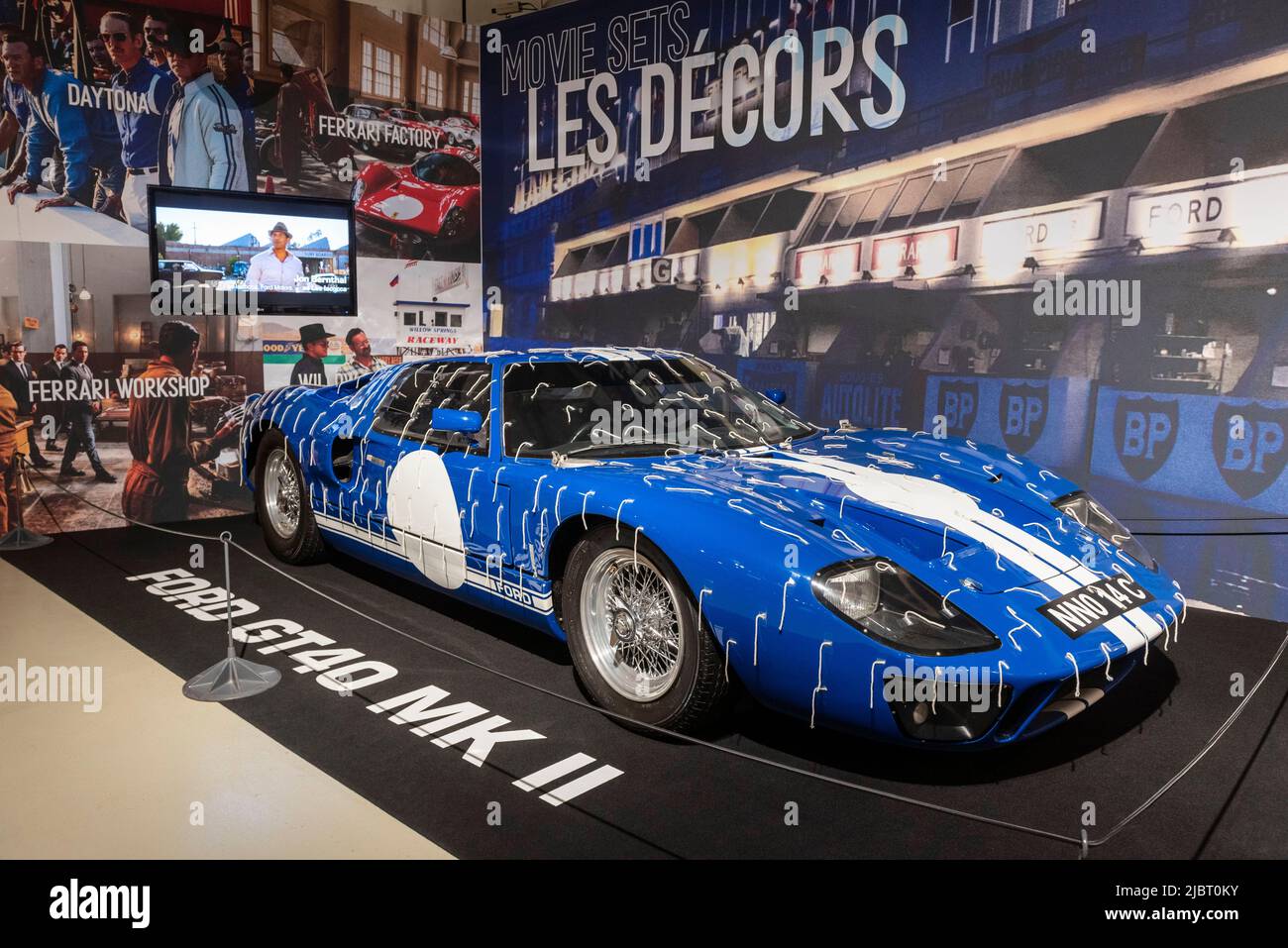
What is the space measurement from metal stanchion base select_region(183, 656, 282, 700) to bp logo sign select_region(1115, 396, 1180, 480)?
3.85 metres

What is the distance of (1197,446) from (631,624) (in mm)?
2981

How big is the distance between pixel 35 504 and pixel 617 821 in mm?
4912

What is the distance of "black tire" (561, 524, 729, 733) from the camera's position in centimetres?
240

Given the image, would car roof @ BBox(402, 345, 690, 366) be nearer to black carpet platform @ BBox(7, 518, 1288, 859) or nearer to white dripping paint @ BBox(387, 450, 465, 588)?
white dripping paint @ BBox(387, 450, 465, 588)

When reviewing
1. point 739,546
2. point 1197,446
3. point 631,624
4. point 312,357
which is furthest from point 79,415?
point 1197,446

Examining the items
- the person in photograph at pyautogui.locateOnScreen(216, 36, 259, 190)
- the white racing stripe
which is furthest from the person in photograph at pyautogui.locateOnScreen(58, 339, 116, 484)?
the white racing stripe

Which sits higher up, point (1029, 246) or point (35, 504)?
point (1029, 246)

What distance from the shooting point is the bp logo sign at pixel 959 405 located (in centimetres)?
483

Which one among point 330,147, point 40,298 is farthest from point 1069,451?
point 40,298

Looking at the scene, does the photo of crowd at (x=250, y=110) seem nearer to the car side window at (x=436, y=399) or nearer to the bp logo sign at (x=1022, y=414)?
the car side window at (x=436, y=399)

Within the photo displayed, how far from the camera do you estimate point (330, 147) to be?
6270 mm
